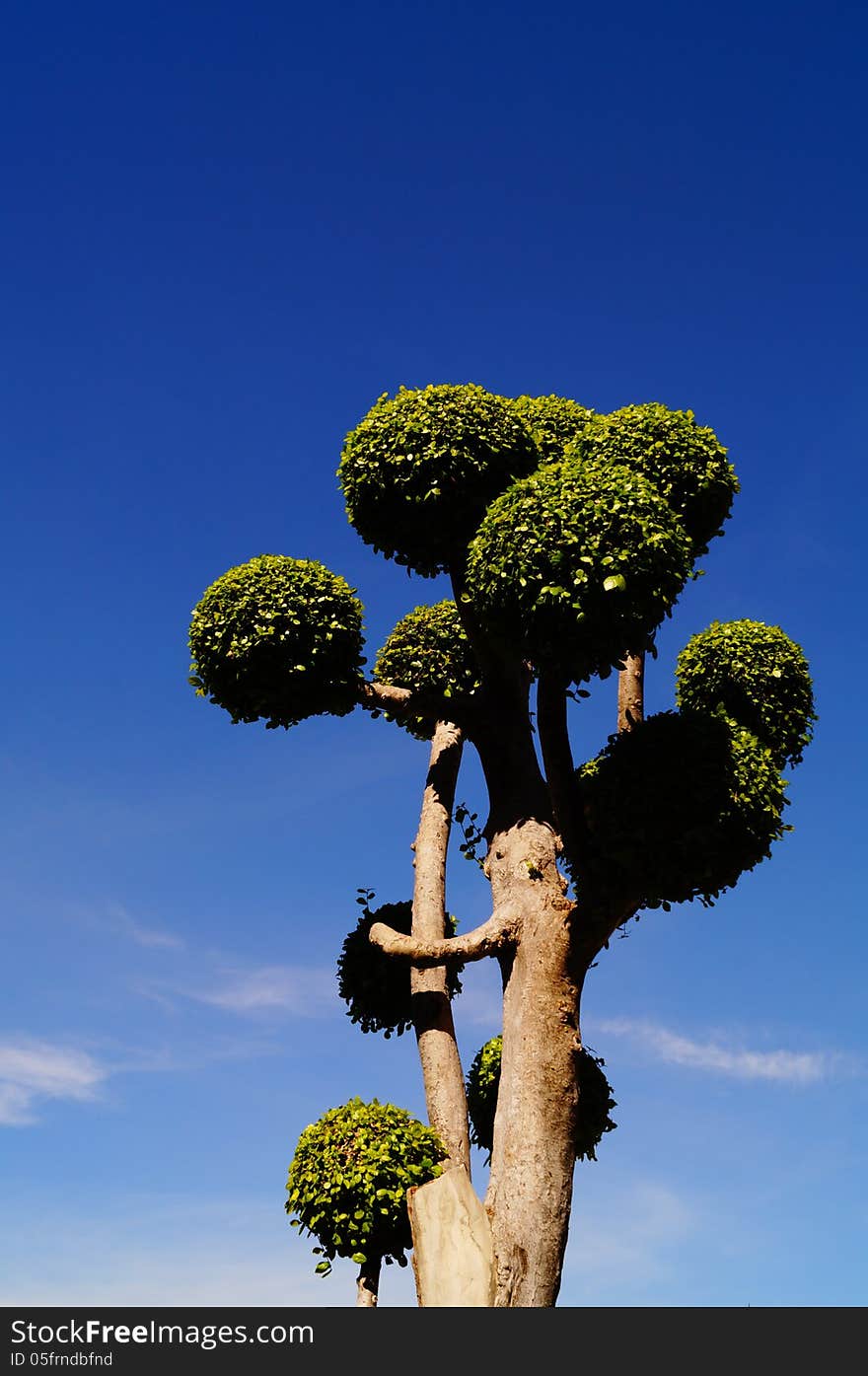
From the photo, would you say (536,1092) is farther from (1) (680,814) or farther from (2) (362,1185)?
(1) (680,814)

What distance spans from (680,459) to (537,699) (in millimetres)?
4396

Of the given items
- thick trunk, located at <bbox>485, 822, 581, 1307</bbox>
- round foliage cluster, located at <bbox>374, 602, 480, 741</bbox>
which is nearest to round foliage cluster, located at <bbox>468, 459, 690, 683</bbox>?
thick trunk, located at <bbox>485, 822, 581, 1307</bbox>

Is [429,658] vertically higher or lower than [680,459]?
lower

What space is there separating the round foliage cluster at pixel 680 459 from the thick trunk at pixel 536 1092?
5.41m

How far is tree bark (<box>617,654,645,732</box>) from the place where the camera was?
1526 cm

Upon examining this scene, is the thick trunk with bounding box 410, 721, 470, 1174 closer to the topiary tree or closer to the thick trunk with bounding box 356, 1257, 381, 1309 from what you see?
the topiary tree

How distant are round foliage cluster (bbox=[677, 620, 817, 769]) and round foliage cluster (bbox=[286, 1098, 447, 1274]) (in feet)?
24.4

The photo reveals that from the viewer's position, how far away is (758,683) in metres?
15.5

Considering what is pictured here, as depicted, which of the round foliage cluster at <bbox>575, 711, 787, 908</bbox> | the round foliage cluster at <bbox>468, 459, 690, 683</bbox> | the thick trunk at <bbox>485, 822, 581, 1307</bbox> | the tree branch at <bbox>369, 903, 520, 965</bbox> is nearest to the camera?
the thick trunk at <bbox>485, 822, 581, 1307</bbox>

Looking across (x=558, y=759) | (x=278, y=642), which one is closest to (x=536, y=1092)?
(x=558, y=759)

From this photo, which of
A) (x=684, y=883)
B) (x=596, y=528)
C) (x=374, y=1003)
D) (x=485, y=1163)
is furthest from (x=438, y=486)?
(x=485, y=1163)

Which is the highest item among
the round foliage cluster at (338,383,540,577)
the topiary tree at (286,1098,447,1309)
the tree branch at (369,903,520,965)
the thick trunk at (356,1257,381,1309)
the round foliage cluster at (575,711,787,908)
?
the round foliage cluster at (338,383,540,577)

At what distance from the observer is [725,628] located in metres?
16.2
